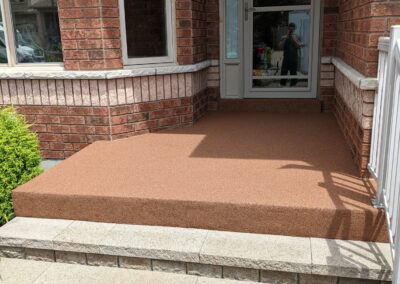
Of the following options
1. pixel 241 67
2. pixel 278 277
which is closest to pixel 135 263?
pixel 278 277

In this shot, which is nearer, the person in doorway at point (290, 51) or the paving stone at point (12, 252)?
the paving stone at point (12, 252)

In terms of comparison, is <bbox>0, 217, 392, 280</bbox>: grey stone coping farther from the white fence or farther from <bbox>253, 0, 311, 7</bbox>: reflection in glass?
<bbox>253, 0, 311, 7</bbox>: reflection in glass

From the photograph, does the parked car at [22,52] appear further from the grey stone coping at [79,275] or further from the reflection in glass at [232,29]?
the reflection in glass at [232,29]

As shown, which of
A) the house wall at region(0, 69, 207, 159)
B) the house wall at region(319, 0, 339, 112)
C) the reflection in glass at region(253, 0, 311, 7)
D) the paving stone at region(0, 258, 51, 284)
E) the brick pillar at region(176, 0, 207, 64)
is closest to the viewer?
the paving stone at region(0, 258, 51, 284)

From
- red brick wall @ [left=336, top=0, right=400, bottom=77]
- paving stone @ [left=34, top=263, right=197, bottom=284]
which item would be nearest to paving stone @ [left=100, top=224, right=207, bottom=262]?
paving stone @ [left=34, top=263, right=197, bottom=284]

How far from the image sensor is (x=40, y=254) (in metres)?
3.05

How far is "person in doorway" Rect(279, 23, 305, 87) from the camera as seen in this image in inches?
242

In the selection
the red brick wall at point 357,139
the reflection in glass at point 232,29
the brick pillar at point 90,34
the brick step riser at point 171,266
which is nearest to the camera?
the brick step riser at point 171,266

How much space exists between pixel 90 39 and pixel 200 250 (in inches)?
108

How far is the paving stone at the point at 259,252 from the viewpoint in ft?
8.45

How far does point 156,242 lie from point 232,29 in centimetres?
417

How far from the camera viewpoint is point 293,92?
6.31m

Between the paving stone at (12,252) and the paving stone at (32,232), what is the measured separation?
58 mm

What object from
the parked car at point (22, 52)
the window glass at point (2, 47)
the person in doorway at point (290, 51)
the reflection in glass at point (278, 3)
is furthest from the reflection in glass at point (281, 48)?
the window glass at point (2, 47)
